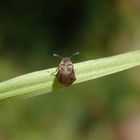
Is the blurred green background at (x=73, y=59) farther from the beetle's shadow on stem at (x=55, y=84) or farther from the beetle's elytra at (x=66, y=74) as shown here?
the beetle's shadow on stem at (x=55, y=84)

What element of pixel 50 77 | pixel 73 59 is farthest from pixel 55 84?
pixel 73 59

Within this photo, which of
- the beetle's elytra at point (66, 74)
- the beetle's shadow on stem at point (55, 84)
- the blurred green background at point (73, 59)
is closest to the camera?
the beetle's shadow on stem at point (55, 84)

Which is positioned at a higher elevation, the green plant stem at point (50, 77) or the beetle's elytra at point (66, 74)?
the beetle's elytra at point (66, 74)

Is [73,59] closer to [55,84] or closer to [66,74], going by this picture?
[66,74]

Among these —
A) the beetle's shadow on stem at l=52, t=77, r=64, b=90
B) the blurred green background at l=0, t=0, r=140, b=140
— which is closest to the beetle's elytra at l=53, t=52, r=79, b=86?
the beetle's shadow on stem at l=52, t=77, r=64, b=90

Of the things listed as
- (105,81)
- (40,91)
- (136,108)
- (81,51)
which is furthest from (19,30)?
(40,91)

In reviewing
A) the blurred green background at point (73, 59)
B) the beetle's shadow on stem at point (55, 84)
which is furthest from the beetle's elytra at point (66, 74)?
the blurred green background at point (73, 59)

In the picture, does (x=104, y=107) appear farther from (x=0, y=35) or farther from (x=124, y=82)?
(x=0, y=35)
